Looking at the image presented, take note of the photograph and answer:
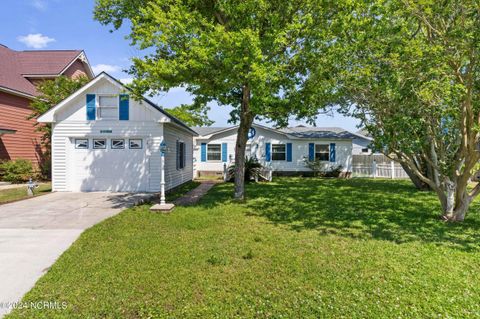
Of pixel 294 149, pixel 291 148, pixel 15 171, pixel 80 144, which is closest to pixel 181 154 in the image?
pixel 80 144

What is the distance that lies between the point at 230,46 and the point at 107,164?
784 centimetres

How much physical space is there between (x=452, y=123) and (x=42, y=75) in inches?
849

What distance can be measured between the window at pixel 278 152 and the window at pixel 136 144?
1067cm

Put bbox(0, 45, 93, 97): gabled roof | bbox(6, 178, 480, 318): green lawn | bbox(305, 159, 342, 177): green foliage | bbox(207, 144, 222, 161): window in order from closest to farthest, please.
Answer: bbox(6, 178, 480, 318): green lawn, bbox(0, 45, 93, 97): gabled roof, bbox(305, 159, 342, 177): green foliage, bbox(207, 144, 222, 161): window

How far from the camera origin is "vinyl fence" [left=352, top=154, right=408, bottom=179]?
19.0 meters

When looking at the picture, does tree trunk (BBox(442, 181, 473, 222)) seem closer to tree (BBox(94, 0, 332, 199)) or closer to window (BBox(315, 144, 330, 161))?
tree (BBox(94, 0, 332, 199))

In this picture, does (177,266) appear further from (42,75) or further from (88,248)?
(42,75)

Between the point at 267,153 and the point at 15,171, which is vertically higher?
the point at 267,153

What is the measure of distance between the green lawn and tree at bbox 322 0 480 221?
1.66 metres

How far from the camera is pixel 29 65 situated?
1864cm

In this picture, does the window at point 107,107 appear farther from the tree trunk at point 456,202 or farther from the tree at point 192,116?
the tree at point 192,116

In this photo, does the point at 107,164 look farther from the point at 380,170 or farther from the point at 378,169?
the point at 380,170

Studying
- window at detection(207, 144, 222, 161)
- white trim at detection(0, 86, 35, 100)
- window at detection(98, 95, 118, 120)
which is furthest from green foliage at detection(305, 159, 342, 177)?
white trim at detection(0, 86, 35, 100)

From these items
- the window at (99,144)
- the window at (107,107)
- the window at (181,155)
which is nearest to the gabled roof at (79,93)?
the window at (107,107)
